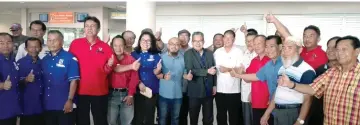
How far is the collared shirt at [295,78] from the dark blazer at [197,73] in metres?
1.46

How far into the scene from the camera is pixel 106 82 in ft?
12.1

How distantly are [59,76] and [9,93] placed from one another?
483mm

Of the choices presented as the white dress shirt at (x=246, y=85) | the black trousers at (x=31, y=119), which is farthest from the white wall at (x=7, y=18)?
the white dress shirt at (x=246, y=85)

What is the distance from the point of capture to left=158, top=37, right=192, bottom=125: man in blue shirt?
4281 mm

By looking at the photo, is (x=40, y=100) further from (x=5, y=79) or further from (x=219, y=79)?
(x=219, y=79)

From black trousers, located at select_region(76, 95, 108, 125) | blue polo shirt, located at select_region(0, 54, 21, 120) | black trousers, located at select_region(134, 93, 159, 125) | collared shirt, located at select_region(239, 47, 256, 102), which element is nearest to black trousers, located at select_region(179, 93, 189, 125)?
black trousers, located at select_region(134, 93, 159, 125)

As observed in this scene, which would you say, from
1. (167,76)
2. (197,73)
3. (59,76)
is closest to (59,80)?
(59,76)

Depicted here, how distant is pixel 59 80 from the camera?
11.2ft

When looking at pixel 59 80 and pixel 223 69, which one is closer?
pixel 59 80

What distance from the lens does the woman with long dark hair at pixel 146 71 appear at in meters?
4.09

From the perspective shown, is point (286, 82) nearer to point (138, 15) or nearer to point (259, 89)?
point (259, 89)

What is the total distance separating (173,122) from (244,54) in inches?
52.2

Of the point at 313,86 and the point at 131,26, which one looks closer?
the point at 313,86

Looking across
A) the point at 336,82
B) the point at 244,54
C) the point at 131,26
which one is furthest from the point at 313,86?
the point at 131,26
